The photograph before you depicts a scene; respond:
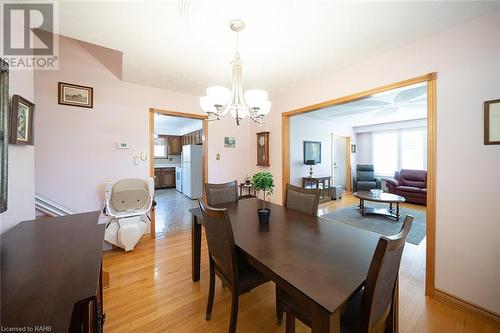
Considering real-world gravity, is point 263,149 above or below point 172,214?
above

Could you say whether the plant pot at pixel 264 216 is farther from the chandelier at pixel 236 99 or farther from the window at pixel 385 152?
the window at pixel 385 152

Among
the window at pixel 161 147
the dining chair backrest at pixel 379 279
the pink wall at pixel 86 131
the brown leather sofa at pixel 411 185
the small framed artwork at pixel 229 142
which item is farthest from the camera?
the window at pixel 161 147

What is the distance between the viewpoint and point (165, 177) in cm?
742

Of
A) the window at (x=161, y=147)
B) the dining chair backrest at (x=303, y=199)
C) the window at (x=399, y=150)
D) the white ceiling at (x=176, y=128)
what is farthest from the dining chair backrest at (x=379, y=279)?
the window at (x=161, y=147)

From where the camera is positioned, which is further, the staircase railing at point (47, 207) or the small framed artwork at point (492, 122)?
the staircase railing at point (47, 207)

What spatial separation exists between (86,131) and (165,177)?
5.13 meters

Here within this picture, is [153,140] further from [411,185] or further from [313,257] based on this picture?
[411,185]

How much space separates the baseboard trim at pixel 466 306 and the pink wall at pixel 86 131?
144 inches

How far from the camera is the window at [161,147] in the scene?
25.0 feet

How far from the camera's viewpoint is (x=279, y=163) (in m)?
3.40

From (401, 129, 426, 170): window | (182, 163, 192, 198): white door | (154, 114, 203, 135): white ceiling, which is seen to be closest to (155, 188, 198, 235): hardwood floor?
(182, 163, 192, 198): white door

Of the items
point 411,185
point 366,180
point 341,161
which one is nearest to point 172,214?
point 341,161

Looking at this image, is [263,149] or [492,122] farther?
[263,149]

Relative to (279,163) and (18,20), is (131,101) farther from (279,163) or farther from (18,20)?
(279,163)
